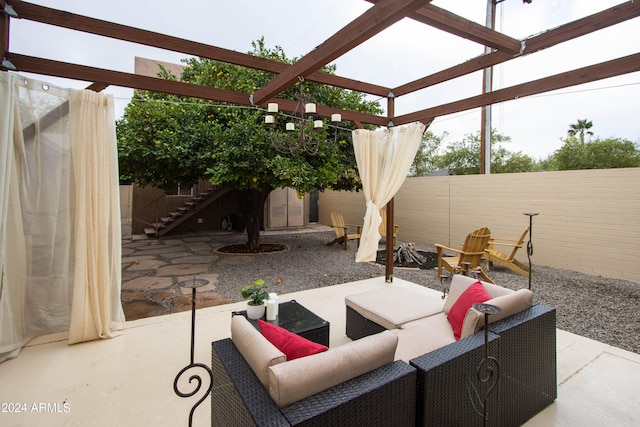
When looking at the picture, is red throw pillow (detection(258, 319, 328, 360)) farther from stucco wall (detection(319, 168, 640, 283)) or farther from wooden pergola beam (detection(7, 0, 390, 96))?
stucco wall (detection(319, 168, 640, 283))

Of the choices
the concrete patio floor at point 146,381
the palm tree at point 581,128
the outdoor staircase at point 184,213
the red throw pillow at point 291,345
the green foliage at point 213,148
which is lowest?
the concrete patio floor at point 146,381

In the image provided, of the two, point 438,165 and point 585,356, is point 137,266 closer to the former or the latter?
point 585,356

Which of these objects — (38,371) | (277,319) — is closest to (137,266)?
(38,371)

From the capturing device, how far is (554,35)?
269cm

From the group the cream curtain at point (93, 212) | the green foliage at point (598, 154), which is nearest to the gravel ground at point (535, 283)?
the cream curtain at point (93, 212)

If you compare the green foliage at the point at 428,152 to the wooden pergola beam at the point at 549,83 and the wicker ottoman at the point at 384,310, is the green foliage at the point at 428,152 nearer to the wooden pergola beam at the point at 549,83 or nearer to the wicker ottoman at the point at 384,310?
the wooden pergola beam at the point at 549,83

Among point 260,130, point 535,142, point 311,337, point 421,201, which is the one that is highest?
point 535,142

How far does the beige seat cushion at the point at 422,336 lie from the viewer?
1888mm

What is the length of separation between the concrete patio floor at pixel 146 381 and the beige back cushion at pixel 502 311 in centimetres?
66

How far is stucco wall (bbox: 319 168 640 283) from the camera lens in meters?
4.88

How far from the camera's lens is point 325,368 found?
1172mm

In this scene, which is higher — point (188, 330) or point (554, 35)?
point (554, 35)

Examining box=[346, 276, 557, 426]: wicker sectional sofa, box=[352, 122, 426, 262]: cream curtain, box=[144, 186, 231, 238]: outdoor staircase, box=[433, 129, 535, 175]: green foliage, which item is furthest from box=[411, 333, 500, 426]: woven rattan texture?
box=[433, 129, 535, 175]: green foliage

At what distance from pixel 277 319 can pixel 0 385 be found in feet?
6.37
